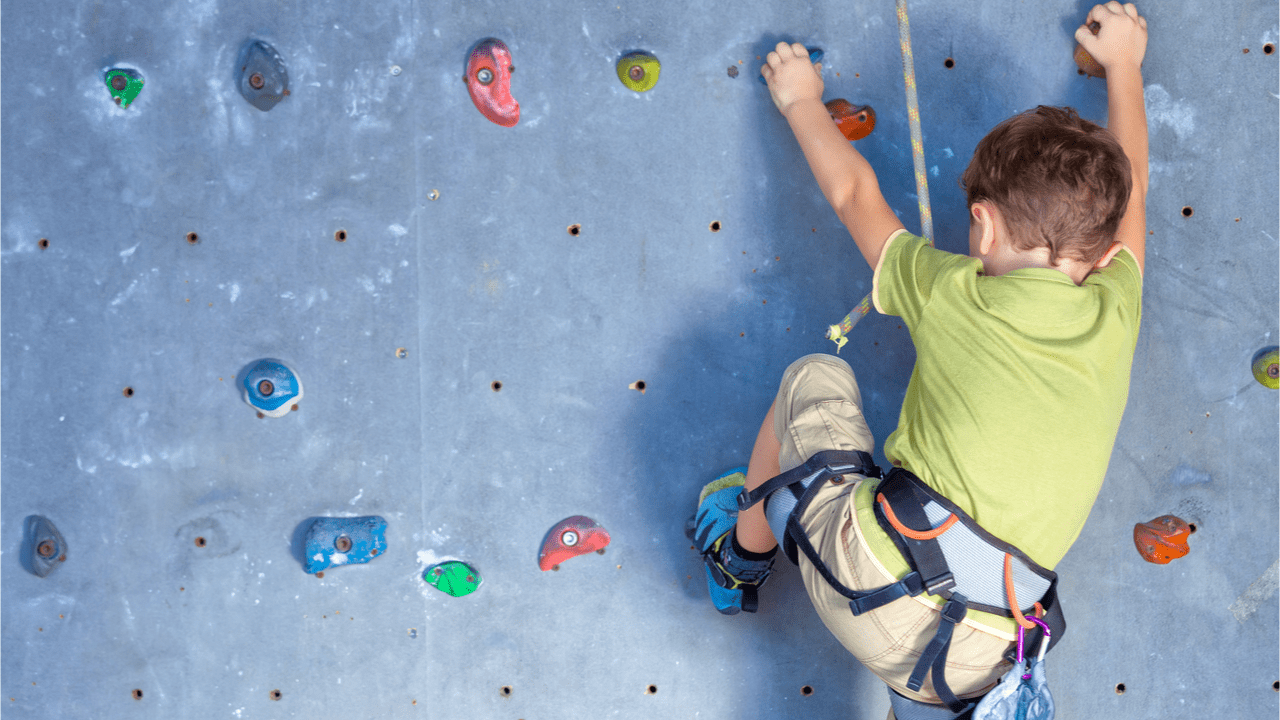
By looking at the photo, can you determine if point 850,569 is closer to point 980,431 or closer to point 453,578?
point 980,431

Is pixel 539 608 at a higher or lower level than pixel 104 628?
lower

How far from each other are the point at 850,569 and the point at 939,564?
0.12 m

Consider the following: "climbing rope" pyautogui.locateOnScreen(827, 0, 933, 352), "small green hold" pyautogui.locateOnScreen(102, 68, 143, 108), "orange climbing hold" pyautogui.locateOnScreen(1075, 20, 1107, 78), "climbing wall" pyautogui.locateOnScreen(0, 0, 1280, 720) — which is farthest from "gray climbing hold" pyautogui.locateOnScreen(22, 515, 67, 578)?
"orange climbing hold" pyautogui.locateOnScreen(1075, 20, 1107, 78)

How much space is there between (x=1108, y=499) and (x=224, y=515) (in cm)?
177

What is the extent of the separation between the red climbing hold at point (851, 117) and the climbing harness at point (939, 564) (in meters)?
0.69

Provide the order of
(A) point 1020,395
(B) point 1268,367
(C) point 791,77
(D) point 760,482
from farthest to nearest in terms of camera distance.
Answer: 1. (B) point 1268,367
2. (C) point 791,77
3. (D) point 760,482
4. (A) point 1020,395

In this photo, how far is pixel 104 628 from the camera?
5.07ft

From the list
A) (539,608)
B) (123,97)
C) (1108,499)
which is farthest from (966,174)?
(123,97)

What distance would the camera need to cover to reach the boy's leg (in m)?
1.33

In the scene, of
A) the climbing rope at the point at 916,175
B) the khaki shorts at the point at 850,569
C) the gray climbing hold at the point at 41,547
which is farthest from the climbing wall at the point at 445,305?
the khaki shorts at the point at 850,569

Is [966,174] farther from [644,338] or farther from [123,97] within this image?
[123,97]

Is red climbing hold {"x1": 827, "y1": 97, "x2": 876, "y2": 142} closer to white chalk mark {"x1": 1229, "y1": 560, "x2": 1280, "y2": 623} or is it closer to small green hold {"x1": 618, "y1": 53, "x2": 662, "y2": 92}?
small green hold {"x1": 618, "y1": 53, "x2": 662, "y2": 92}

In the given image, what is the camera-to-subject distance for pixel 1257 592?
1588 millimetres

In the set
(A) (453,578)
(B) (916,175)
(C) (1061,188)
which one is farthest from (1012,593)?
(A) (453,578)
